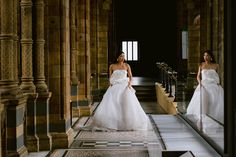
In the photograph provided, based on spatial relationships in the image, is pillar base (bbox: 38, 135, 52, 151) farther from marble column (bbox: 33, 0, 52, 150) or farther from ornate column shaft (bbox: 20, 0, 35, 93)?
ornate column shaft (bbox: 20, 0, 35, 93)

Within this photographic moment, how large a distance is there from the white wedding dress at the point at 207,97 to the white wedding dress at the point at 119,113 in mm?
1181

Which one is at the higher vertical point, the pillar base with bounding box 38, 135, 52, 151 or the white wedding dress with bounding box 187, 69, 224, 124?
the white wedding dress with bounding box 187, 69, 224, 124

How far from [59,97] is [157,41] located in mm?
22174

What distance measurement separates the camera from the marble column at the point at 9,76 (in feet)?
22.7

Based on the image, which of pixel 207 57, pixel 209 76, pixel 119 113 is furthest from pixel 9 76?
pixel 119 113

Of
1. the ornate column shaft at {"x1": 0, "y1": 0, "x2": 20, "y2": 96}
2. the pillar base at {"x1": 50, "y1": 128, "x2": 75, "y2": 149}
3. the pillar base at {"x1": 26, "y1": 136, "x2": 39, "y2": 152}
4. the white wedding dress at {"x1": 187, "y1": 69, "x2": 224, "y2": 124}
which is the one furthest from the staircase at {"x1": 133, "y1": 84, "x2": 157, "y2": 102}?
the ornate column shaft at {"x1": 0, "y1": 0, "x2": 20, "y2": 96}

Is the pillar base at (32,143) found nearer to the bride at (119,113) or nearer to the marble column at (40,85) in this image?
the marble column at (40,85)

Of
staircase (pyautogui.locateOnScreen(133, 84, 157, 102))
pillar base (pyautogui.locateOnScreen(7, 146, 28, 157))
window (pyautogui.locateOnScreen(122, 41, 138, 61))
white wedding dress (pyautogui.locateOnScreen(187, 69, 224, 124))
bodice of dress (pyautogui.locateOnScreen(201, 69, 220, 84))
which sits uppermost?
window (pyautogui.locateOnScreen(122, 41, 138, 61))

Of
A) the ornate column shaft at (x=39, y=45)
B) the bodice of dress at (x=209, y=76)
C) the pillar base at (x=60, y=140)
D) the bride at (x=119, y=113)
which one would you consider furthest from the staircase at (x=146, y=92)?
the ornate column shaft at (x=39, y=45)

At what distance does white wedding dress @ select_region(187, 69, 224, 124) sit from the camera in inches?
334

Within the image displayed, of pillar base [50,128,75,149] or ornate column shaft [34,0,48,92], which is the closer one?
ornate column shaft [34,0,48,92]

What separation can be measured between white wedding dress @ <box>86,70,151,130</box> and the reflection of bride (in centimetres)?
121

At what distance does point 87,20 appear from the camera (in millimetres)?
15508

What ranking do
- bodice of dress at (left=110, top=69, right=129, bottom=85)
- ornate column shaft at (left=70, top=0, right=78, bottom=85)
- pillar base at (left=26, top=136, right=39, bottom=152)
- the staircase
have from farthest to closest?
the staircase
ornate column shaft at (left=70, top=0, right=78, bottom=85)
bodice of dress at (left=110, top=69, right=129, bottom=85)
pillar base at (left=26, top=136, right=39, bottom=152)
